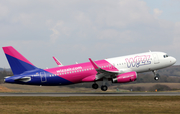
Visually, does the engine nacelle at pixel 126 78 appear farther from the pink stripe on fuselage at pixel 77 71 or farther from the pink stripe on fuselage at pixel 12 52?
the pink stripe on fuselage at pixel 12 52

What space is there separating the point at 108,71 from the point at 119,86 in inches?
847

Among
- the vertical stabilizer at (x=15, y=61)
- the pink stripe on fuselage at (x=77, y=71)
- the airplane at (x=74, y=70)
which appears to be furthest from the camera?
the pink stripe on fuselage at (x=77, y=71)

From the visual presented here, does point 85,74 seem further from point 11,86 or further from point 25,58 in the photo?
point 11,86

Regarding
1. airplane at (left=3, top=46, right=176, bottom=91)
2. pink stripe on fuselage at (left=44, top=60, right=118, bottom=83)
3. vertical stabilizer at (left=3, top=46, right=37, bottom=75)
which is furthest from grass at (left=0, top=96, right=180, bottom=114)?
pink stripe on fuselage at (left=44, top=60, right=118, bottom=83)

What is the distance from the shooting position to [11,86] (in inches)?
2409

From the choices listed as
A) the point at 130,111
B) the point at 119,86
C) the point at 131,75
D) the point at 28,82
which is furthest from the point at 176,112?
the point at 119,86

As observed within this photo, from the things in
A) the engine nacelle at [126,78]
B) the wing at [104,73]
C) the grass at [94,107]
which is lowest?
the grass at [94,107]

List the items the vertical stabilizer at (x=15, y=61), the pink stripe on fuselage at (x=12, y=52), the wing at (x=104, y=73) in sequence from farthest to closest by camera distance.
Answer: the pink stripe on fuselage at (x=12, y=52), the vertical stabilizer at (x=15, y=61), the wing at (x=104, y=73)

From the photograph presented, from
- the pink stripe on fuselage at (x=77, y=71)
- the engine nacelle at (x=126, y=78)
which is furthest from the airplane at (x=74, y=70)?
the engine nacelle at (x=126, y=78)

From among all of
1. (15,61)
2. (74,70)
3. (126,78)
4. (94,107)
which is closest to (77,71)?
(74,70)

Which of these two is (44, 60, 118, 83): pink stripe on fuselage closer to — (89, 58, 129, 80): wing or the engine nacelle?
(89, 58, 129, 80): wing

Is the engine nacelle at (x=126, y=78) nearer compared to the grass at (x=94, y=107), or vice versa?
the grass at (x=94, y=107)

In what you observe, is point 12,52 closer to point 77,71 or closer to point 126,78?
point 77,71

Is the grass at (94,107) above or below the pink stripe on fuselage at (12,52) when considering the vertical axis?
below
